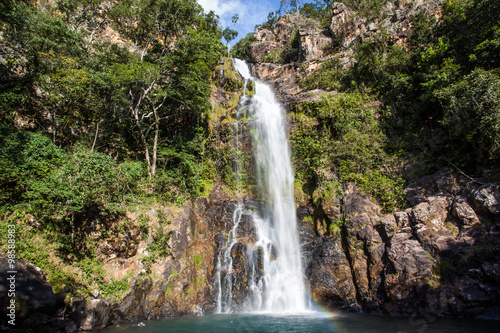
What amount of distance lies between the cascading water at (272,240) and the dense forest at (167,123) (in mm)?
1290

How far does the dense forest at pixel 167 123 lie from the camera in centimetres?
945

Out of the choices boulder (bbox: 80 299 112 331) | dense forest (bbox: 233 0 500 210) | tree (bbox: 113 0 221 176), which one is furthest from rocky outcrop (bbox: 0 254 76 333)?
dense forest (bbox: 233 0 500 210)

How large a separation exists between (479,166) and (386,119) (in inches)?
284

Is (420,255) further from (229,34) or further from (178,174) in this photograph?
(229,34)

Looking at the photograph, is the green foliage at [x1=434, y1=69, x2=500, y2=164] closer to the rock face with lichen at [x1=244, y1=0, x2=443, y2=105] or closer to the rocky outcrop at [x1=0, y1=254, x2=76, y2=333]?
the rock face with lichen at [x1=244, y1=0, x2=443, y2=105]

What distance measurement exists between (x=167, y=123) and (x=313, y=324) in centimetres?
1515

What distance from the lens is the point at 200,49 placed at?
16375 millimetres

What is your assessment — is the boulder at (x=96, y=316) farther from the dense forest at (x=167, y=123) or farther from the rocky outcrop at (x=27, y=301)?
the dense forest at (x=167, y=123)

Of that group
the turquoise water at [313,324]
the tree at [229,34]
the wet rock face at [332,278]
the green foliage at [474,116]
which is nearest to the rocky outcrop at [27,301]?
the turquoise water at [313,324]

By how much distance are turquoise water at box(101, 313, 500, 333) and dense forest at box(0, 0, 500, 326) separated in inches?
105

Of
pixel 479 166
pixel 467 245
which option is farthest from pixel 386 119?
pixel 467 245

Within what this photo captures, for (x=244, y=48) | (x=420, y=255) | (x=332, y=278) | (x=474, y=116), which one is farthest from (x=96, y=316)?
(x=244, y=48)

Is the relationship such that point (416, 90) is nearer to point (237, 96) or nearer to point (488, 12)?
point (488, 12)

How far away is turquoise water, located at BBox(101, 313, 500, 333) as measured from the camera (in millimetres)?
7223
